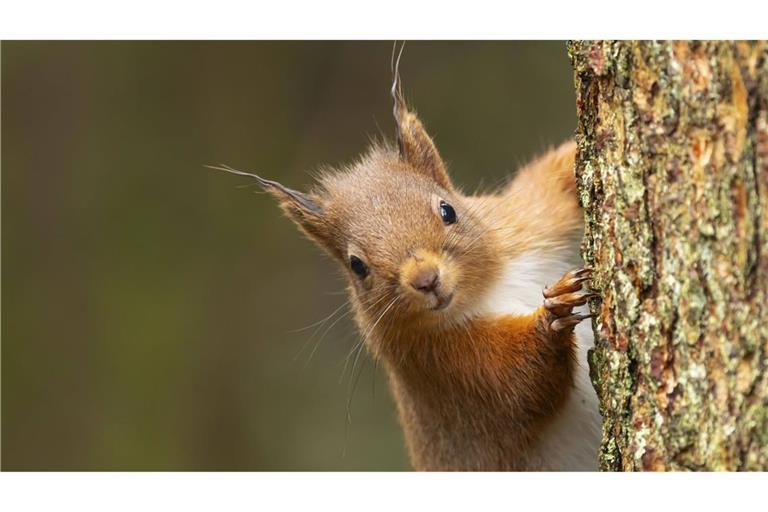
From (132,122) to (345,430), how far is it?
9.61ft

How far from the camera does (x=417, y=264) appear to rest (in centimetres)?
317

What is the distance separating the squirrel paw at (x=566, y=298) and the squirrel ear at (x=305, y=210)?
3.65 feet

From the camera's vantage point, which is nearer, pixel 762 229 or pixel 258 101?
pixel 762 229

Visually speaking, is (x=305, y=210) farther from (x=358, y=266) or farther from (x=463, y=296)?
(x=463, y=296)

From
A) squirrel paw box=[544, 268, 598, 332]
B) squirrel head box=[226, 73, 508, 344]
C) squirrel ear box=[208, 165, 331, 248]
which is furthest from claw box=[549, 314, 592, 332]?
squirrel ear box=[208, 165, 331, 248]

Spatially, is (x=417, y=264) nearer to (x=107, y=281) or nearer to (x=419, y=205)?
(x=419, y=205)

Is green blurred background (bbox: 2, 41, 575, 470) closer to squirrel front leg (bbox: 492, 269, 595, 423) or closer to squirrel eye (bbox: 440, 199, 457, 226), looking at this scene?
squirrel eye (bbox: 440, 199, 457, 226)

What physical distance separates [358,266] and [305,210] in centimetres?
40

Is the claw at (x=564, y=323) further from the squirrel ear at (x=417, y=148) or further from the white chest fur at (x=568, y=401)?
the squirrel ear at (x=417, y=148)

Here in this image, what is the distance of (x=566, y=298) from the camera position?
2.87m

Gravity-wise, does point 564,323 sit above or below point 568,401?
above

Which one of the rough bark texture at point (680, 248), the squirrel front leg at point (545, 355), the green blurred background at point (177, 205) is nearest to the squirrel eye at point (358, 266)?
the squirrel front leg at point (545, 355)

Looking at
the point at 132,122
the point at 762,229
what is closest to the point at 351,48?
the point at 132,122

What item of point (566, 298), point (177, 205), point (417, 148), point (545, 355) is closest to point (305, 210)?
→ point (417, 148)
